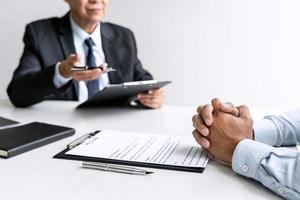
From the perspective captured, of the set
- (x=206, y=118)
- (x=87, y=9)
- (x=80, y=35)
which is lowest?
(x=206, y=118)

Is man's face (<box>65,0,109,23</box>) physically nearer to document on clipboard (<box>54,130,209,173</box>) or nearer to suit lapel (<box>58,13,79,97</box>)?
suit lapel (<box>58,13,79,97</box>)

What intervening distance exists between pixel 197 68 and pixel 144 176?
1847mm

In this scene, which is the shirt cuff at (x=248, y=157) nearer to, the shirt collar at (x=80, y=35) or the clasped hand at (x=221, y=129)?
the clasped hand at (x=221, y=129)

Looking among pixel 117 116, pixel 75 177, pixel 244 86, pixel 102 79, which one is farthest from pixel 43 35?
pixel 244 86

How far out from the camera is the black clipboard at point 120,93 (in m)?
1.19

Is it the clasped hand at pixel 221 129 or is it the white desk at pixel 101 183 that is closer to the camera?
the white desk at pixel 101 183

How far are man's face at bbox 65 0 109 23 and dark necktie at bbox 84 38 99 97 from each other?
4.3 inches

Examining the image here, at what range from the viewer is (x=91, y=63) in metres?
1.73

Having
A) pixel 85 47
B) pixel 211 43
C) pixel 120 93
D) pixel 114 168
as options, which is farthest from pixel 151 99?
pixel 211 43

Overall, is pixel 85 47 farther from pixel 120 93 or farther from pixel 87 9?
pixel 120 93

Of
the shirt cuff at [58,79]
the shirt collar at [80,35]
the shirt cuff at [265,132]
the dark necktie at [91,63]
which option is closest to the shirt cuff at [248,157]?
the shirt cuff at [265,132]

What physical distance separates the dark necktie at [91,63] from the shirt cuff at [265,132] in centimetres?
97

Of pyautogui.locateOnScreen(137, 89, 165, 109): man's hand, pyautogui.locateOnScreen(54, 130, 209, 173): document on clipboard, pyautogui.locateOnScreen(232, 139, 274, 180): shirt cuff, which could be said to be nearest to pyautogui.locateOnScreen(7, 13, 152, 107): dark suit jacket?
pyautogui.locateOnScreen(137, 89, 165, 109): man's hand

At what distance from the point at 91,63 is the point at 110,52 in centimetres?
15
